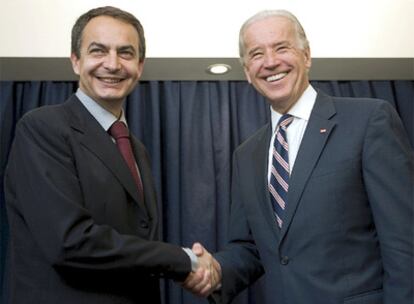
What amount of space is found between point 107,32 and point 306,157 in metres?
0.79

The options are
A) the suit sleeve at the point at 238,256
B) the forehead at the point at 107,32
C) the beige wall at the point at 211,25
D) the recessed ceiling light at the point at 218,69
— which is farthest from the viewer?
the recessed ceiling light at the point at 218,69

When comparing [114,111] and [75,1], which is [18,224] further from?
[75,1]

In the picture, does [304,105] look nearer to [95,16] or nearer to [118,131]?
[118,131]

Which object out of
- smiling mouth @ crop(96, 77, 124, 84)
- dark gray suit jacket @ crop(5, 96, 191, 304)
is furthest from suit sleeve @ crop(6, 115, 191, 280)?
smiling mouth @ crop(96, 77, 124, 84)

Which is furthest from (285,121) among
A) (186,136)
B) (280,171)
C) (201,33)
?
(186,136)

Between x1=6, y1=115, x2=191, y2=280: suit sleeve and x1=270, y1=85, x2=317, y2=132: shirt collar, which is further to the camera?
x1=270, y1=85, x2=317, y2=132: shirt collar

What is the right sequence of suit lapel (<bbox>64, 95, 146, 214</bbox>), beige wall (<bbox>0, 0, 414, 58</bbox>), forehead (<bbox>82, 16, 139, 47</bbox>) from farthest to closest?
beige wall (<bbox>0, 0, 414, 58</bbox>), forehead (<bbox>82, 16, 139, 47</bbox>), suit lapel (<bbox>64, 95, 146, 214</bbox>)

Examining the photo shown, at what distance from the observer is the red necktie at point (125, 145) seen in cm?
159

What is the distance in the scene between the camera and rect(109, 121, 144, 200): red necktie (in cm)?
159

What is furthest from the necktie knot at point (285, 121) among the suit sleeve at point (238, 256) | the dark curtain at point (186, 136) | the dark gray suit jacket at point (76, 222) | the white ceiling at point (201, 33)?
the dark curtain at point (186, 136)

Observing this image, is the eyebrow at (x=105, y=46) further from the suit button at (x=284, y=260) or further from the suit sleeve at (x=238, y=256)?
the suit button at (x=284, y=260)

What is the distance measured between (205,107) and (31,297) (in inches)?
73.7

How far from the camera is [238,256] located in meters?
1.89

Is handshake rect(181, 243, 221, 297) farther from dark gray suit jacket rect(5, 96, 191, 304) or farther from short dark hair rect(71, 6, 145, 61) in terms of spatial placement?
short dark hair rect(71, 6, 145, 61)
